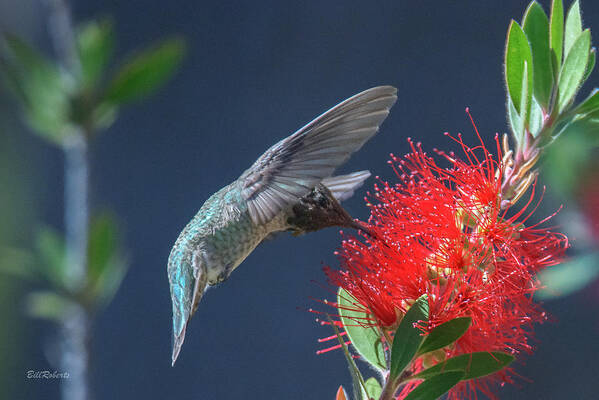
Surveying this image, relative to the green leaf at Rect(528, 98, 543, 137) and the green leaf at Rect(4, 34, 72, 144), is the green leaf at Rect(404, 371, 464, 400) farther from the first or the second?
the green leaf at Rect(4, 34, 72, 144)

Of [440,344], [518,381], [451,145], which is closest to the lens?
[440,344]

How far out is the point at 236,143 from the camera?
2.79 m

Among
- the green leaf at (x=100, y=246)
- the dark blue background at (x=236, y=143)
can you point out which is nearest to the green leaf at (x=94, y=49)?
the green leaf at (x=100, y=246)

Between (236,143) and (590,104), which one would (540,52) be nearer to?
(590,104)

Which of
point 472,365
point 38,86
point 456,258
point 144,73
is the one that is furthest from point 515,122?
point 38,86

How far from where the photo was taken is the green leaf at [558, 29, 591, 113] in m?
0.61

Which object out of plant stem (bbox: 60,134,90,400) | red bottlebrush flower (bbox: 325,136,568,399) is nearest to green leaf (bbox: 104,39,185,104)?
plant stem (bbox: 60,134,90,400)

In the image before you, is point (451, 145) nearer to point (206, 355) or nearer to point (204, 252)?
point (206, 355)

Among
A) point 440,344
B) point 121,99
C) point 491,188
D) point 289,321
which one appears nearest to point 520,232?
point 491,188

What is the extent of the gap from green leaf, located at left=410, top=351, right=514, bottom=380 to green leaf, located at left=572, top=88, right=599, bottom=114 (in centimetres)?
26

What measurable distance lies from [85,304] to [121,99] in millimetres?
425

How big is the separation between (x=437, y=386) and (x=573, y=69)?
34 cm

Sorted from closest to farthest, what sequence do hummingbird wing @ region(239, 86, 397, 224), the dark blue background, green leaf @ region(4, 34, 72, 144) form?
1. hummingbird wing @ region(239, 86, 397, 224)
2. green leaf @ region(4, 34, 72, 144)
3. the dark blue background

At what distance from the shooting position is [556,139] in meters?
0.68
